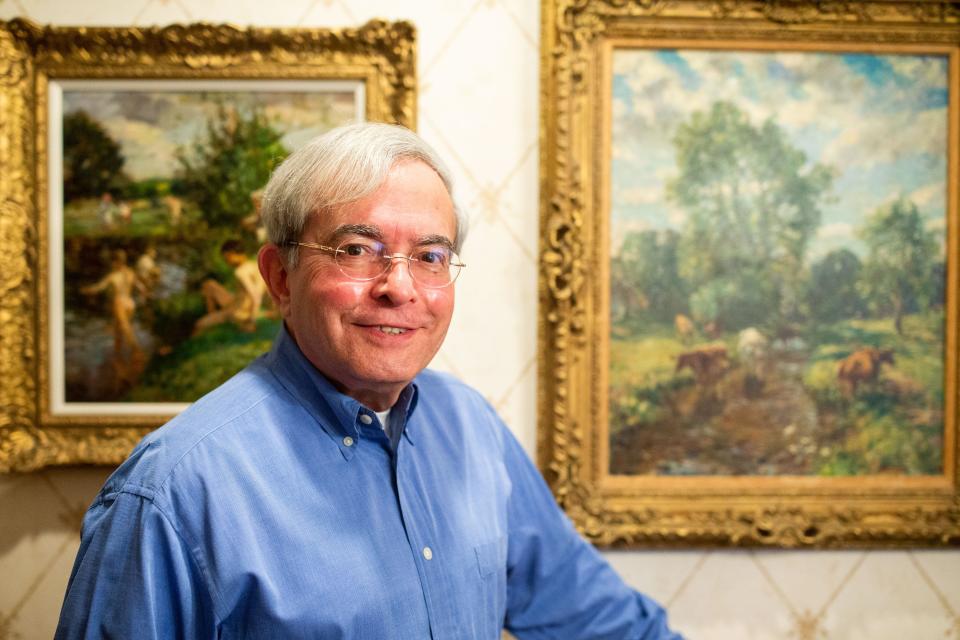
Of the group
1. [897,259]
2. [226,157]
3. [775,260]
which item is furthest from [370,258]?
[897,259]

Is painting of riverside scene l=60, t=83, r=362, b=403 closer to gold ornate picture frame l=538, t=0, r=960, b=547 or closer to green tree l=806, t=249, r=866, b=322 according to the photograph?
gold ornate picture frame l=538, t=0, r=960, b=547

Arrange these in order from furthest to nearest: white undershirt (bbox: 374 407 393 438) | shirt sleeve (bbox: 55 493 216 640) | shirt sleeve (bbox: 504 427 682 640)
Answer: shirt sleeve (bbox: 504 427 682 640) < white undershirt (bbox: 374 407 393 438) < shirt sleeve (bbox: 55 493 216 640)

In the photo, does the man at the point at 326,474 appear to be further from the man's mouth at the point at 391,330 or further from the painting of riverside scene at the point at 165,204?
the painting of riverside scene at the point at 165,204

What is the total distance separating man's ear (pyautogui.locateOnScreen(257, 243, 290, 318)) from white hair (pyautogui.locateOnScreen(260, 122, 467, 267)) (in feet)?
0.07

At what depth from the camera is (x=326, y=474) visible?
0.93 m

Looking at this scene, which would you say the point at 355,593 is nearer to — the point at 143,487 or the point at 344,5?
the point at 143,487

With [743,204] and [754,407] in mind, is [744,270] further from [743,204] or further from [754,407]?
[754,407]

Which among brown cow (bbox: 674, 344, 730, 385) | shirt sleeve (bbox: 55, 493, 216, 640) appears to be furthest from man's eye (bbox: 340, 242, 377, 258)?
brown cow (bbox: 674, 344, 730, 385)

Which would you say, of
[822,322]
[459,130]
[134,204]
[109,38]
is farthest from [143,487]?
[822,322]

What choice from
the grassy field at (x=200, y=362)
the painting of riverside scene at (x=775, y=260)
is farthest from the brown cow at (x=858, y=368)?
the grassy field at (x=200, y=362)

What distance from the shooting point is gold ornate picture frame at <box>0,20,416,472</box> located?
150 cm

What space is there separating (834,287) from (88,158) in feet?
5.48

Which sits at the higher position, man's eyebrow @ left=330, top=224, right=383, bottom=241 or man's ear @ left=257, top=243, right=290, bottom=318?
man's eyebrow @ left=330, top=224, right=383, bottom=241

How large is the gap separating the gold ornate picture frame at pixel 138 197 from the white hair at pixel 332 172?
22.4 inches
